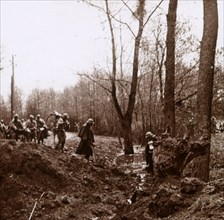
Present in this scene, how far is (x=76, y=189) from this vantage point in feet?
39.8

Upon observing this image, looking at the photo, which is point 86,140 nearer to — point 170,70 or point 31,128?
point 170,70

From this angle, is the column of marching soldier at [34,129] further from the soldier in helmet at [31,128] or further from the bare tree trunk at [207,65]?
the bare tree trunk at [207,65]

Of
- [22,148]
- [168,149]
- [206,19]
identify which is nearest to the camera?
[168,149]

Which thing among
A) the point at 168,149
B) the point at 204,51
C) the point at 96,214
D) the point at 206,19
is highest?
the point at 206,19

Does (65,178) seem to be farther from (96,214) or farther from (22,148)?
(96,214)

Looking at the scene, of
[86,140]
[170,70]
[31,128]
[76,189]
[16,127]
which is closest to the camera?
[76,189]

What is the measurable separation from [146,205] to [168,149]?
1834 millimetres

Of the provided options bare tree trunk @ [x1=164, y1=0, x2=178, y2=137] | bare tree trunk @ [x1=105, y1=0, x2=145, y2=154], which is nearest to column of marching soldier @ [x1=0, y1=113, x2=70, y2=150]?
bare tree trunk @ [x1=105, y1=0, x2=145, y2=154]

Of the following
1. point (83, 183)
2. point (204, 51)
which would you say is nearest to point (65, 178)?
point (83, 183)

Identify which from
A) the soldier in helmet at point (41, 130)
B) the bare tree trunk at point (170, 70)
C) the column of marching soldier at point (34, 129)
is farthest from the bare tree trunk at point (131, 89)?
the bare tree trunk at point (170, 70)

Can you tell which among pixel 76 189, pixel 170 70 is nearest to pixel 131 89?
pixel 170 70

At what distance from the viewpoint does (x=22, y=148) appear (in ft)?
42.4

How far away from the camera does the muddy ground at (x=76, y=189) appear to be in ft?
21.7

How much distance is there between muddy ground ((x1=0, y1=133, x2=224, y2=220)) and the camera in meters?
6.61
